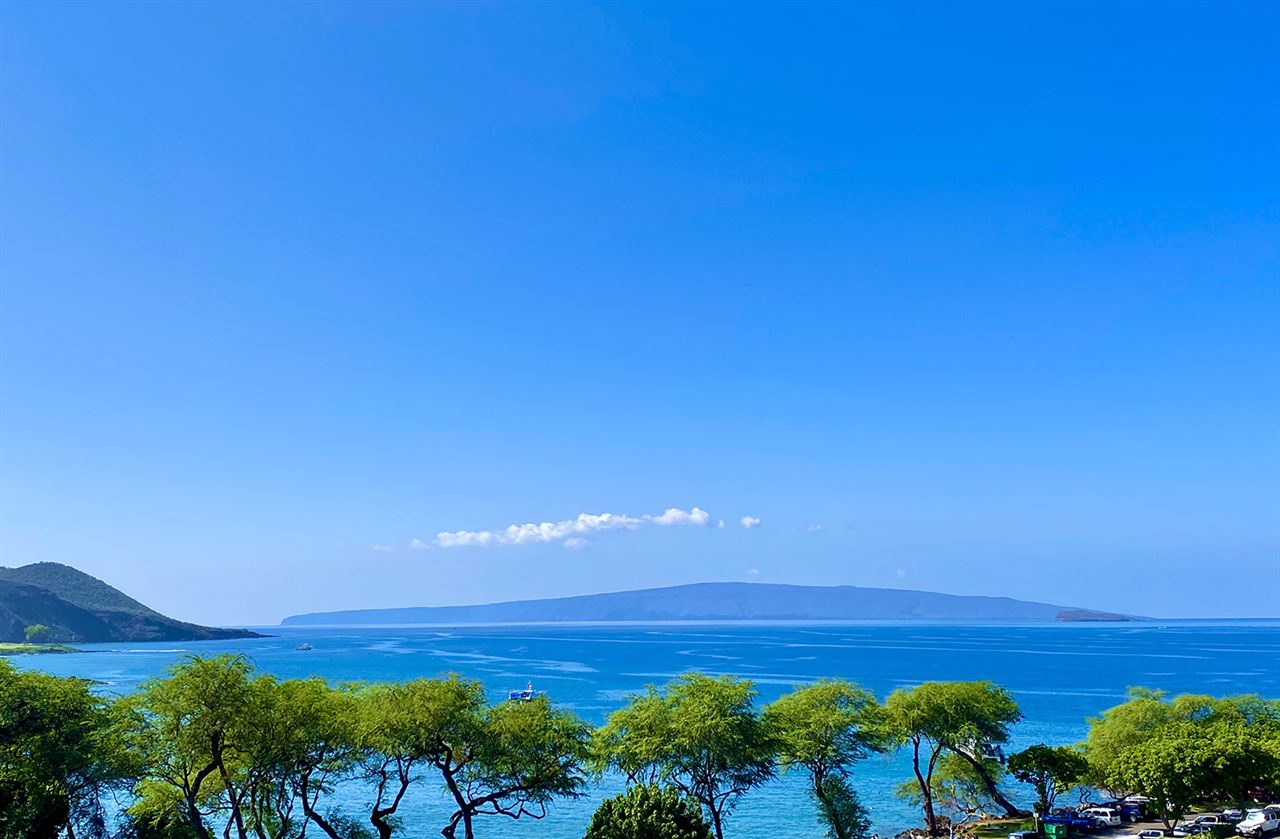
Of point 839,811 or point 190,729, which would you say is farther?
point 839,811

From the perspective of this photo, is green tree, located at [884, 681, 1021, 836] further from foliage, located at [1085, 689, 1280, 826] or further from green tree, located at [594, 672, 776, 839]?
green tree, located at [594, 672, 776, 839]

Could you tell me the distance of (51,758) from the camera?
31109 millimetres

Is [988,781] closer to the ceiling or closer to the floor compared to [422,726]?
closer to the floor

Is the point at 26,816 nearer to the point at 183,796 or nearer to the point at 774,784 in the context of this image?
the point at 183,796

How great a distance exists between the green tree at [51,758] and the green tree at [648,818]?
20424 mm

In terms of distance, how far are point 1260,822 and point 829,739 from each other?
21.3 metres

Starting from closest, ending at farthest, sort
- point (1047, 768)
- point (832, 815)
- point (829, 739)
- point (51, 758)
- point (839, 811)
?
point (51, 758), point (832, 815), point (839, 811), point (829, 739), point (1047, 768)

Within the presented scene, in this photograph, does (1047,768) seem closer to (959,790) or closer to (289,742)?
(959,790)

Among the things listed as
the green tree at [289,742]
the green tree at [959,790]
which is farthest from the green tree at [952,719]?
the green tree at [289,742]

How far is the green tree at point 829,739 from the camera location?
141 feet

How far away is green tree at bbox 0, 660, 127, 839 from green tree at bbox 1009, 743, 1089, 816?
46.6 m

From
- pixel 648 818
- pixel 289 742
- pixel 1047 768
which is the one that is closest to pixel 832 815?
pixel 1047 768

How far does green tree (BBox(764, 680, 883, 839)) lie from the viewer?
42.8 metres

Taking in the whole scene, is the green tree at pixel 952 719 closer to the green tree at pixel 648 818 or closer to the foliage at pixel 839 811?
the foliage at pixel 839 811
